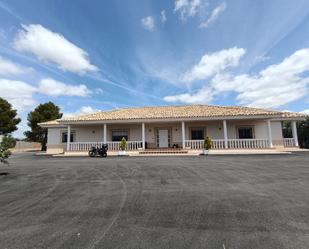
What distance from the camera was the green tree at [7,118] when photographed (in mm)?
30609

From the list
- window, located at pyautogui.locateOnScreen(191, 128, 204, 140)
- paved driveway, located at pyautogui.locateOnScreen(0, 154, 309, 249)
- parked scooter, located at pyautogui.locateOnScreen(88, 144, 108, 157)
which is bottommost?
paved driveway, located at pyautogui.locateOnScreen(0, 154, 309, 249)

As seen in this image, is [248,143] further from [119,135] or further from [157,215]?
[157,215]

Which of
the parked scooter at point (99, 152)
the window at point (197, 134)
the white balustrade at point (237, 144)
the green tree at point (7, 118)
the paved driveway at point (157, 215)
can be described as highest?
the green tree at point (7, 118)

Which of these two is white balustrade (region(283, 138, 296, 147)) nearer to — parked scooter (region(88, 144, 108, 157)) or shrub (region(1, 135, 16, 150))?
parked scooter (region(88, 144, 108, 157))

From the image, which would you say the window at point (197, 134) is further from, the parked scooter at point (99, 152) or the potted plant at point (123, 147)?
the parked scooter at point (99, 152)

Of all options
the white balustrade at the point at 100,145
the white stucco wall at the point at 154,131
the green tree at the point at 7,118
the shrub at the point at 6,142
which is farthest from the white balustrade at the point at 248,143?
→ the green tree at the point at 7,118

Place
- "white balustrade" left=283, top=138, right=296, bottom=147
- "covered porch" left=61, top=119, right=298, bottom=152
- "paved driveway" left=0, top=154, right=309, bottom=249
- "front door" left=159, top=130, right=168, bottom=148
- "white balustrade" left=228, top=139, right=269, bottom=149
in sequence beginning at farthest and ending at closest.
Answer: "front door" left=159, top=130, right=168, bottom=148 < "white balustrade" left=283, top=138, right=296, bottom=147 < "covered porch" left=61, top=119, right=298, bottom=152 < "white balustrade" left=228, top=139, right=269, bottom=149 < "paved driveway" left=0, top=154, right=309, bottom=249

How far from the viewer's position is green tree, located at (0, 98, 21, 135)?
30609 millimetres

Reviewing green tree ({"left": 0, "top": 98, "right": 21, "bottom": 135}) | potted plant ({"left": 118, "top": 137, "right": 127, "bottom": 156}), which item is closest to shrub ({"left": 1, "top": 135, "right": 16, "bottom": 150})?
potted plant ({"left": 118, "top": 137, "right": 127, "bottom": 156})

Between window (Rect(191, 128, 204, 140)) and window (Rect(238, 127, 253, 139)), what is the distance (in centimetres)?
350

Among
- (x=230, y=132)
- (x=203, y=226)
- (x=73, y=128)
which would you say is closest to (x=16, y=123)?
(x=73, y=128)

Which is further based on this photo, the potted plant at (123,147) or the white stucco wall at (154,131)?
the white stucco wall at (154,131)

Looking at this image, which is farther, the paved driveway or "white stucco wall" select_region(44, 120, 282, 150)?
"white stucco wall" select_region(44, 120, 282, 150)

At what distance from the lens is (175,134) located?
62.5 feet
